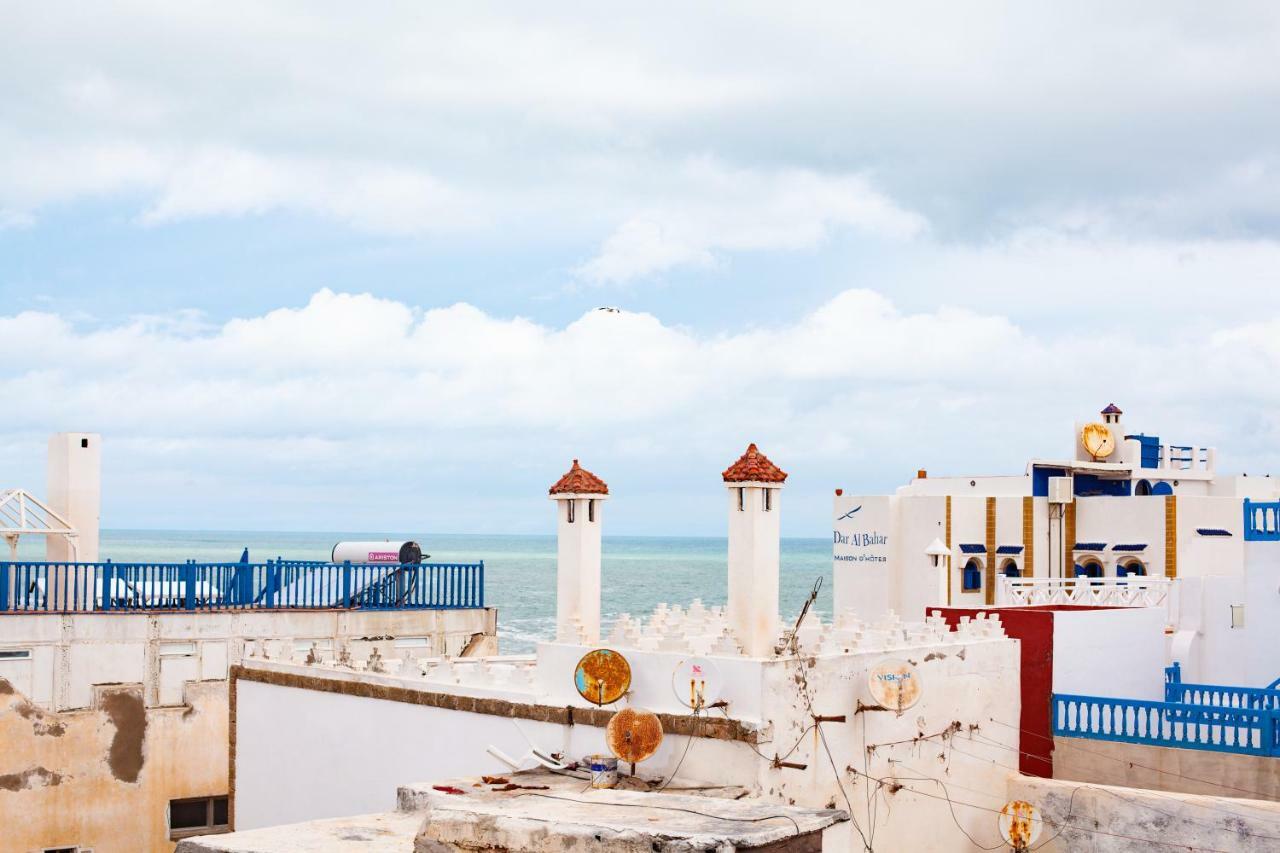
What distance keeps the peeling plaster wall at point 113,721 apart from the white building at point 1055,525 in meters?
19.1

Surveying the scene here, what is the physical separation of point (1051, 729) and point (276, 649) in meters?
15.3

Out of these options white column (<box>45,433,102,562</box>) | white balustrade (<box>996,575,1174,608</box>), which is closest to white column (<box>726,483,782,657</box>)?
white balustrade (<box>996,575,1174,608</box>)

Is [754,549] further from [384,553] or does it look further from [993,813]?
[384,553]

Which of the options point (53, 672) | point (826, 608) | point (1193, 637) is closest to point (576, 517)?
point (53, 672)

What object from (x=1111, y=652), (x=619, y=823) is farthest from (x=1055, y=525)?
(x=619, y=823)

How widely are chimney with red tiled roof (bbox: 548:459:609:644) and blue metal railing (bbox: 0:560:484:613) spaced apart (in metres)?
11.1

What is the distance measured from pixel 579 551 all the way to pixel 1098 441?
3122 cm

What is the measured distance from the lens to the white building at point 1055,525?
40.3 meters

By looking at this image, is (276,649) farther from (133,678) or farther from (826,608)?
(826,608)

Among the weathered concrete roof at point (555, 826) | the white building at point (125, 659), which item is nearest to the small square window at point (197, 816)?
the white building at point (125, 659)

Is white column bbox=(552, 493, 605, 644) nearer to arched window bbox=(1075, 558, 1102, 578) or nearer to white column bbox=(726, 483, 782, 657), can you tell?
white column bbox=(726, 483, 782, 657)

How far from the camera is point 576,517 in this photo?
19062 millimetres

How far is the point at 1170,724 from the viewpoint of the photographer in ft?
69.9

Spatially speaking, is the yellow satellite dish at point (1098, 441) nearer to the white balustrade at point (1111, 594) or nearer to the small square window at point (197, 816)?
the white balustrade at point (1111, 594)
